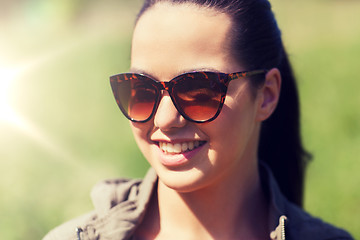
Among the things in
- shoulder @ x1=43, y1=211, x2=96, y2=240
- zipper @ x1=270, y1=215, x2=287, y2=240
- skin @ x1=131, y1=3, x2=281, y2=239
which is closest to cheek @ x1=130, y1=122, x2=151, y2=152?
skin @ x1=131, y1=3, x2=281, y2=239

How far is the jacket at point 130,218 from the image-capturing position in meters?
2.10

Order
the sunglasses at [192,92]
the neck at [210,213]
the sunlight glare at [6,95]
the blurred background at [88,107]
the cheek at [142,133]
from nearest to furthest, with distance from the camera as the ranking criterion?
the sunglasses at [192,92] < the cheek at [142,133] < the neck at [210,213] < the blurred background at [88,107] < the sunlight glare at [6,95]

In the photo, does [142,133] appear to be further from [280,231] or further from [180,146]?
[280,231]

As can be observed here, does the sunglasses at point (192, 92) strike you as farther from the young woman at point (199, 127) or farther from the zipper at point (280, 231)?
the zipper at point (280, 231)

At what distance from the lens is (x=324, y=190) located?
458 centimetres

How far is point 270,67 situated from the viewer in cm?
223

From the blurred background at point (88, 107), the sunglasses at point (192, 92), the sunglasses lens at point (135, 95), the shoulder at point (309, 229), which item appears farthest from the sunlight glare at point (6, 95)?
the shoulder at point (309, 229)

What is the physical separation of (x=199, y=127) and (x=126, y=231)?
59 cm

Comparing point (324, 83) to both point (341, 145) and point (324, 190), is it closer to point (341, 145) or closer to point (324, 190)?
point (341, 145)

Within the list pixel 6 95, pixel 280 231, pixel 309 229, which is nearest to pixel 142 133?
pixel 280 231

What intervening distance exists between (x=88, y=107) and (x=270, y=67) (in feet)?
12.9

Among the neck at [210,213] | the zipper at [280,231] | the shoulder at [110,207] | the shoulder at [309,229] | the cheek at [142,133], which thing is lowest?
the shoulder at [309,229]

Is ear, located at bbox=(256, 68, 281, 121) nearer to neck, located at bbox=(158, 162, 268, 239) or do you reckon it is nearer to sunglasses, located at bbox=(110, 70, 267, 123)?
sunglasses, located at bbox=(110, 70, 267, 123)

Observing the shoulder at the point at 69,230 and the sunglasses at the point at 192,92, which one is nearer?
the sunglasses at the point at 192,92
